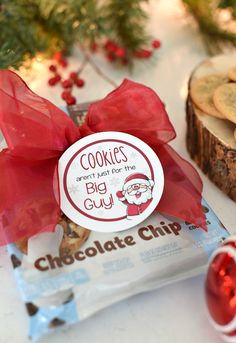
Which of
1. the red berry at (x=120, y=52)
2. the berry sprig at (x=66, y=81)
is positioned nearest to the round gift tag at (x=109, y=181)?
the berry sprig at (x=66, y=81)

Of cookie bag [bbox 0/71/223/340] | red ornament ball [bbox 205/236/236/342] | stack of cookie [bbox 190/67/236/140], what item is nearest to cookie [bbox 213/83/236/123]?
stack of cookie [bbox 190/67/236/140]

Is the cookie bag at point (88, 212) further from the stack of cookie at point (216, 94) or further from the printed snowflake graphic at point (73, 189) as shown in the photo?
the stack of cookie at point (216, 94)

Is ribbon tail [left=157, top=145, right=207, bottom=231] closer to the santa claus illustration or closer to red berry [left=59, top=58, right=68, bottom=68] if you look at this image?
the santa claus illustration

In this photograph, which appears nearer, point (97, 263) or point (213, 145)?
point (97, 263)

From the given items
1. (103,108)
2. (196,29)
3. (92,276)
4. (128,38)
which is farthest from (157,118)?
(196,29)

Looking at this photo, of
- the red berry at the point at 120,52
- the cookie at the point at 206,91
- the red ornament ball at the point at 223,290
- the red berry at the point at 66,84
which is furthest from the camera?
the red berry at the point at 120,52

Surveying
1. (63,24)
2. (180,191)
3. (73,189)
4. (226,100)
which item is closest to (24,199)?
(73,189)

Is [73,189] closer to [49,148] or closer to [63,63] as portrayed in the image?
[49,148]
